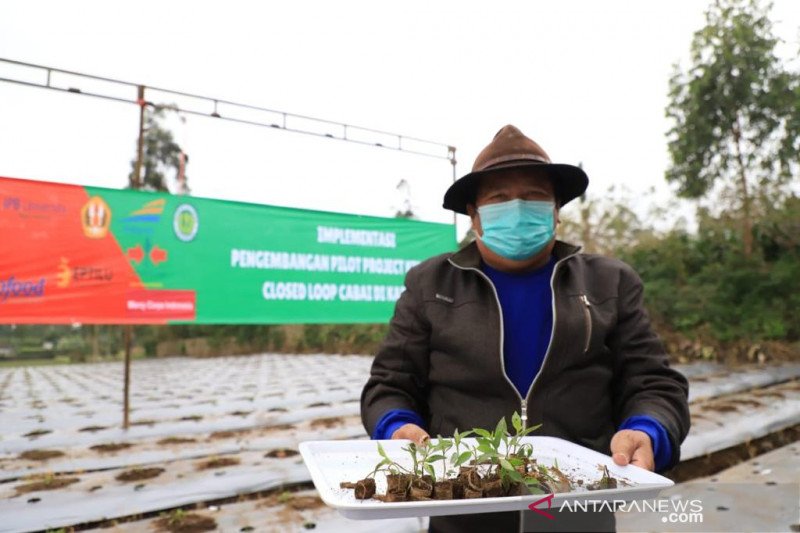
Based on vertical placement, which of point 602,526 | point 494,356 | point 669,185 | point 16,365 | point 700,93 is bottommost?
point 16,365

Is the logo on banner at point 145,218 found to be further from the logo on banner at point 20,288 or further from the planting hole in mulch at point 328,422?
the planting hole in mulch at point 328,422

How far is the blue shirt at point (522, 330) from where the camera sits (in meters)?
1.35

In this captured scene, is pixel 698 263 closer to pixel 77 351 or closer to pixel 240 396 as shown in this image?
pixel 240 396

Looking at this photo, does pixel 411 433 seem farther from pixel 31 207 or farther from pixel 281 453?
pixel 31 207

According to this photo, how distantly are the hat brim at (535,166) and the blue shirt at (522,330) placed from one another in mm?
259

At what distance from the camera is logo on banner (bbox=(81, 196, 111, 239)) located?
3875 millimetres

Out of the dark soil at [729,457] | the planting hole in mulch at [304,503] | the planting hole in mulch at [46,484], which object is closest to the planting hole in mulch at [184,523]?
the planting hole in mulch at [304,503]

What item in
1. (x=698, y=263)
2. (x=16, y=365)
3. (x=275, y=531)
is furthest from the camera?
(x=16, y=365)

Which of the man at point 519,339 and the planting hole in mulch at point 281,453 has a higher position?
the man at point 519,339

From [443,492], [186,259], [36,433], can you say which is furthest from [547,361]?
→ [36,433]

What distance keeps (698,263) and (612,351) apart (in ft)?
36.2

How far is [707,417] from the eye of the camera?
15.9 ft

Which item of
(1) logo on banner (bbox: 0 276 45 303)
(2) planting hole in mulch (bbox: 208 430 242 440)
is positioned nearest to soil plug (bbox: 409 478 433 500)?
(1) logo on banner (bbox: 0 276 45 303)

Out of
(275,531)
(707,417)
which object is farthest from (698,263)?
(275,531)
